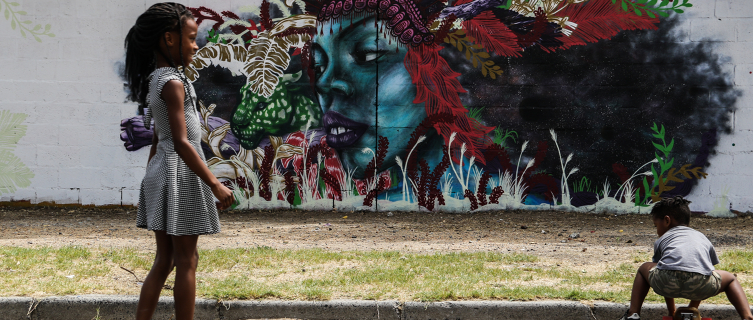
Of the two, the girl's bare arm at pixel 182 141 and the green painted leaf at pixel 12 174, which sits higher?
the girl's bare arm at pixel 182 141

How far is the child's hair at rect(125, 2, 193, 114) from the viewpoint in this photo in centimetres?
270

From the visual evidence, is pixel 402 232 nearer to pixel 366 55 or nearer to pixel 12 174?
pixel 366 55

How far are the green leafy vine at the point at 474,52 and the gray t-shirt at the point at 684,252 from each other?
4.50m

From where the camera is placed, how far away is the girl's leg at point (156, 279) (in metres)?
2.76

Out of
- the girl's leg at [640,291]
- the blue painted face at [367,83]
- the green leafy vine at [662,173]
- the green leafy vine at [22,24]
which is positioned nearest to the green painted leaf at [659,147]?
the green leafy vine at [662,173]

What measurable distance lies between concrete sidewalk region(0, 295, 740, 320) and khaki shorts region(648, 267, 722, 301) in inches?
16.2

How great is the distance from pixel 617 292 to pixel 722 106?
4.72 m

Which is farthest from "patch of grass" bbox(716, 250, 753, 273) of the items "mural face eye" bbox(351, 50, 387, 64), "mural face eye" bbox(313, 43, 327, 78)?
"mural face eye" bbox(313, 43, 327, 78)

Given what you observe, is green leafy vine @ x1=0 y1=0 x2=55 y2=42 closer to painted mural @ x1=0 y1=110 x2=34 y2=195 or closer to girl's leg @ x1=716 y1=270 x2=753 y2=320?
painted mural @ x1=0 y1=110 x2=34 y2=195

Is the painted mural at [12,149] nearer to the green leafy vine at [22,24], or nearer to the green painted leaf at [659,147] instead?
the green leafy vine at [22,24]

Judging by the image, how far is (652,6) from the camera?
742 centimetres

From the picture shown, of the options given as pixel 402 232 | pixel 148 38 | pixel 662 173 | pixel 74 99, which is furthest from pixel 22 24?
pixel 662 173

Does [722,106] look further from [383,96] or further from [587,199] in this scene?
[383,96]

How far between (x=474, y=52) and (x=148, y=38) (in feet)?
17.8
